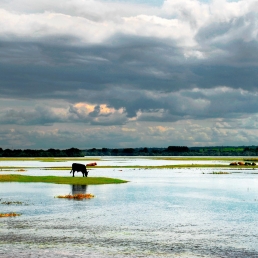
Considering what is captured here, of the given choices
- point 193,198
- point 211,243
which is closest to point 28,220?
point 211,243

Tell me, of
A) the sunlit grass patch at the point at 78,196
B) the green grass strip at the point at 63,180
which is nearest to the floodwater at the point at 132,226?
the sunlit grass patch at the point at 78,196

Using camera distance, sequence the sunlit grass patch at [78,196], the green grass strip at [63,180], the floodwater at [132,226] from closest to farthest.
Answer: the floodwater at [132,226], the sunlit grass patch at [78,196], the green grass strip at [63,180]

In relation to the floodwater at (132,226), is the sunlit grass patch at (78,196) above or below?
above

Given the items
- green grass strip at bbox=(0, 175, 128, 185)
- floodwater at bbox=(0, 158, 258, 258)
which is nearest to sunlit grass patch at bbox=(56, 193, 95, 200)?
floodwater at bbox=(0, 158, 258, 258)

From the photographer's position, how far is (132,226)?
2955 centimetres

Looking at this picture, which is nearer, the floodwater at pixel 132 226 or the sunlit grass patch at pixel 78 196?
the floodwater at pixel 132 226

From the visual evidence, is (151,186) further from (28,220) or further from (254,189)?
(28,220)

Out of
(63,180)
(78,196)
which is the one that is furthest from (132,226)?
(63,180)

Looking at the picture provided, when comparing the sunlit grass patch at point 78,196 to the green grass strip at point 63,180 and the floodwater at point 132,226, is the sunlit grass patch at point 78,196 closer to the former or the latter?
the floodwater at point 132,226

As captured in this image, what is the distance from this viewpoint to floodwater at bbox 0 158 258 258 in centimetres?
2278

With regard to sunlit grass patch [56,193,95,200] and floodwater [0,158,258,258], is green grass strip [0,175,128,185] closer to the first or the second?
floodwater [0,158,258,258]

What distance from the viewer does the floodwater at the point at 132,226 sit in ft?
74.7

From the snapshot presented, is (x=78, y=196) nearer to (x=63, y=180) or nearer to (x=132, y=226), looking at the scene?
(x=132, y=226)

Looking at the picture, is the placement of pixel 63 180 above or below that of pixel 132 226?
above
